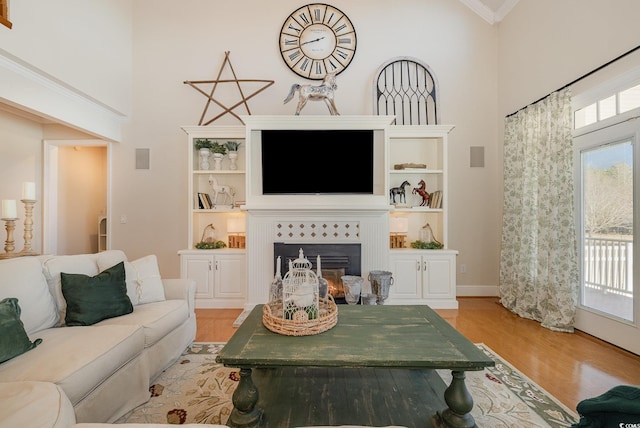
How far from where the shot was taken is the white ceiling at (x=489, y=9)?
4328 millimetres

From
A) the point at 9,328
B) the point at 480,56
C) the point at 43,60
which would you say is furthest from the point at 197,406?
the point at 480,56

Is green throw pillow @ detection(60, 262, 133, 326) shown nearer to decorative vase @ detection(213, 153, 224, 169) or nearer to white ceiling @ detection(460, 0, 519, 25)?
decorative vase @ detection(213, 153, 224, 169)

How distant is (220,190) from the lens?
4273mm

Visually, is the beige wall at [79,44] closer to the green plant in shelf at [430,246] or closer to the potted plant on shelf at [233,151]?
the potted plant on shelf at [233,151]

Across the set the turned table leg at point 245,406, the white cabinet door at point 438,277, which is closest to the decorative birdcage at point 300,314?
the turned table leg at point 245,406

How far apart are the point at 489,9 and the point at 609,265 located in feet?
12.5

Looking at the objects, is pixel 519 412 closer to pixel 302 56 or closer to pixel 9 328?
pixel 9 328

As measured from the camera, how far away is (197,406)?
1.88 m

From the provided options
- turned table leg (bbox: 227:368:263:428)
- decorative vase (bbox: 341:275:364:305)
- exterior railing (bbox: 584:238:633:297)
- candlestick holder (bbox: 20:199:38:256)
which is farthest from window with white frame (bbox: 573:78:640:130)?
candlestick holder (bbox: 20:199:38:256)

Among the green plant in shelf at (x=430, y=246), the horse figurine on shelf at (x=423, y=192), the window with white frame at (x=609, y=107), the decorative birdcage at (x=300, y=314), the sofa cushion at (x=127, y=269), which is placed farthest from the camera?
the horse figurine on shelf at (x=423, y=192)

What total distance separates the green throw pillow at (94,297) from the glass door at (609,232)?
4.16 metres

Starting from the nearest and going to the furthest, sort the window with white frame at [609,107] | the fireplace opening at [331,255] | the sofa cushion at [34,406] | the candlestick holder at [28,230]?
the sofa cushion at [34,406] < the window with white frame at [609,107] < the candlestick holder at [28,230] < the fireplace opening at [331,255]

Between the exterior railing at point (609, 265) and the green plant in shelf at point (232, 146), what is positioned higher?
the green plant in shelf at point (232, 146)

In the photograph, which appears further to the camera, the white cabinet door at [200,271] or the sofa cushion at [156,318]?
the white cabinet door at [200,271]
